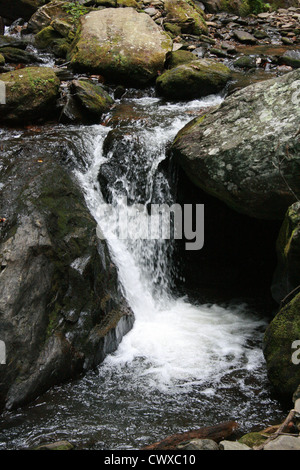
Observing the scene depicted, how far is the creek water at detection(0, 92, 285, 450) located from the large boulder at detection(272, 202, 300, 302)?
891 mm

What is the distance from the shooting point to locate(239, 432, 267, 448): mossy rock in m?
3.26

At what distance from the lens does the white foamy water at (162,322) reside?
477 centimetres

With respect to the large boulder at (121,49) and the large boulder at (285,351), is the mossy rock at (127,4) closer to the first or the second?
the large boulder at (121,49)

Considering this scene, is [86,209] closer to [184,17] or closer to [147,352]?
[147,352]

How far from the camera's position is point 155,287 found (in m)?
6.39

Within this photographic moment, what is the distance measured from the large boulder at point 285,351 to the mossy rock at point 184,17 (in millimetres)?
11630

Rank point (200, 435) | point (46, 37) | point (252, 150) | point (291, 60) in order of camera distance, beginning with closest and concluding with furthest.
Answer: point (200, 435)
point (252, 150)
point (291, 60)
point (46, 37)

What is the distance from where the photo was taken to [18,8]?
45.4 feet

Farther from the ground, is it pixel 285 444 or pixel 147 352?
pixel 285 444

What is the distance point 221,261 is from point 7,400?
14.0 ft

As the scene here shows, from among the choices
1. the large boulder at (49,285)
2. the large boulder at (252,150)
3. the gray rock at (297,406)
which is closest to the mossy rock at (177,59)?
the large boulder at (252,150)

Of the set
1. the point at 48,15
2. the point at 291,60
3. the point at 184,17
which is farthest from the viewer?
the point at 184,17

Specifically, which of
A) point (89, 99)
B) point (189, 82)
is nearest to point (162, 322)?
point (89, 99)

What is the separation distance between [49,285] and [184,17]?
1190 cm
